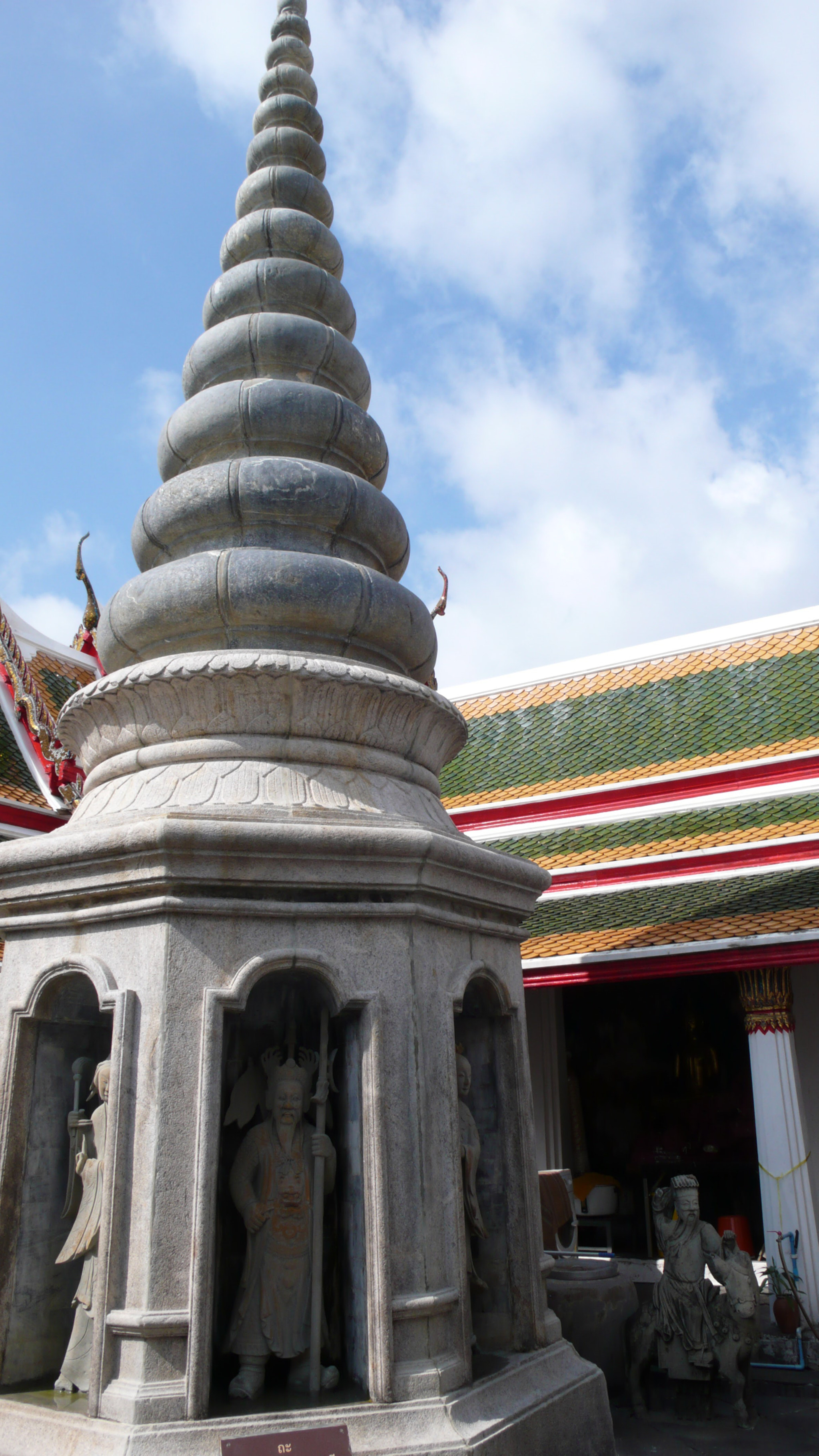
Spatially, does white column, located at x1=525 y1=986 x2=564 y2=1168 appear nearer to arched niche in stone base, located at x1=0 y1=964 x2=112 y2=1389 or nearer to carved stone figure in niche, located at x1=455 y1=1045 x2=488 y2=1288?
carved stone figure in niche, located at x1=455 y1=1045 x2=488 y2=1288

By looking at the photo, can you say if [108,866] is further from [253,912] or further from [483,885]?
[483,885]

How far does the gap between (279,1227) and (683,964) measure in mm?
6228

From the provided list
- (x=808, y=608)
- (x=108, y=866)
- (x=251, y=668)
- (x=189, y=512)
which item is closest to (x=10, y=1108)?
(x=108, y=866)

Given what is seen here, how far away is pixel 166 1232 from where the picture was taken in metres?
3.38

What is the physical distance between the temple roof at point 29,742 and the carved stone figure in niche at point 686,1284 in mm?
7341

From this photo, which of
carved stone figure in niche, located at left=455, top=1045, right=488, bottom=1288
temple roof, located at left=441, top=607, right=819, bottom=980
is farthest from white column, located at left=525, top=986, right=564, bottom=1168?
carved stone figure in niche, located at left=455, top=1045, right=488, bottom=1288

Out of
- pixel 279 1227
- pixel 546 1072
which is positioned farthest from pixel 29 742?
pixel 279 1227

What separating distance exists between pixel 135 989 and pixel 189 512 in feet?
7.64

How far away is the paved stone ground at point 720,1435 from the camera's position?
521cm

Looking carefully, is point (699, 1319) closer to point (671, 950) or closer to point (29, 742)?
point (671, 950)

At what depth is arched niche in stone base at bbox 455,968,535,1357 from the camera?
421cm

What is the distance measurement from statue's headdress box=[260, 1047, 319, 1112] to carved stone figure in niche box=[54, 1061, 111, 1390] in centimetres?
59

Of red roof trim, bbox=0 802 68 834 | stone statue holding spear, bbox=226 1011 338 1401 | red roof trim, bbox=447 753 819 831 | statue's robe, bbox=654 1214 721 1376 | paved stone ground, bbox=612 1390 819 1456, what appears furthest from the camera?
red roof trim, bbox=447 753 819 831

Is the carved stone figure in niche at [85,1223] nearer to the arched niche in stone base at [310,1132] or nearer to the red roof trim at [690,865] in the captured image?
the arched niche in stone base at [310,1132]
